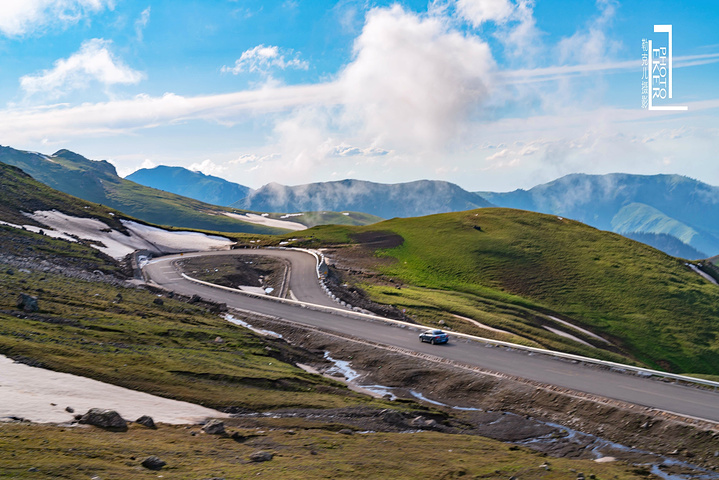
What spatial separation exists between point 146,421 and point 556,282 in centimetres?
9269

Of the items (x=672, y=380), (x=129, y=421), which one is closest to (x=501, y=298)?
(x=672, y=380)

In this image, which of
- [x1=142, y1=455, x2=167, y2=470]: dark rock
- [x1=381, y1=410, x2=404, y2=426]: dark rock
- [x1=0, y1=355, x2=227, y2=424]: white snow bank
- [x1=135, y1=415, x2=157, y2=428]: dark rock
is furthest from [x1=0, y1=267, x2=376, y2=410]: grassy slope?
[x1=142, y1=455, x2=167, y2=470]: dark rock

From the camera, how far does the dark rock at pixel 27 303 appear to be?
3881cm

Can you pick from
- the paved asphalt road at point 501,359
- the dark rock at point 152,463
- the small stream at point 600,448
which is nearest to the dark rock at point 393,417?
the small stream at point 600,448

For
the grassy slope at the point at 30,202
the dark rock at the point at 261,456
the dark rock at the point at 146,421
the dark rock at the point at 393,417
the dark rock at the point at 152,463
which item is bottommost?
the dark rock at the point at 393,417

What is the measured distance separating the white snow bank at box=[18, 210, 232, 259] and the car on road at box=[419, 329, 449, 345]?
249 ft

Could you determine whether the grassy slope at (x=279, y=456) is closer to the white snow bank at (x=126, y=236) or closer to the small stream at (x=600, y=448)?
the small stream at (x=600, y=448)

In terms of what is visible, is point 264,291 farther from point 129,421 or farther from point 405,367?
point 129,421

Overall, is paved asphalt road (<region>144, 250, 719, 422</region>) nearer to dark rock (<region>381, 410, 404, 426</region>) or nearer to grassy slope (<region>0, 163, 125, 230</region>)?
dark rock (<region>381, 410, 404, 426</region>)

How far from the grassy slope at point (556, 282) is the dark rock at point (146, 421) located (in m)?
53.4

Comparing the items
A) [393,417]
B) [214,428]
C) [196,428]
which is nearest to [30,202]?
[196,428]

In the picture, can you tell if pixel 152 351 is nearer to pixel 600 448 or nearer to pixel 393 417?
pixel 393 417

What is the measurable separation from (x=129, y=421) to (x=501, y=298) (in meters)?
77.1

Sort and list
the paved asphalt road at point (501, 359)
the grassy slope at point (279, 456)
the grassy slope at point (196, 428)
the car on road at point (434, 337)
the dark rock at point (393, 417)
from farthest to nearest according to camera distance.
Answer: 1. the car on road at point (434, 337)
2. the paved asphalt road at point (501, 359)
3. the dark rock at point (393, 417)
4. the grassy slope at point (196, 428)
5. the grassy slope at point (279, 456)
